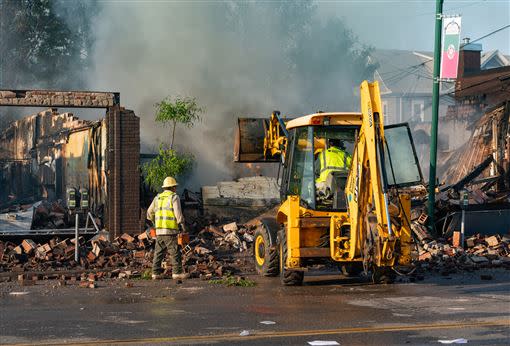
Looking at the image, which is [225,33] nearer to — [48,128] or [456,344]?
[48,128]

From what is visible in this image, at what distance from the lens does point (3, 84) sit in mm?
43656

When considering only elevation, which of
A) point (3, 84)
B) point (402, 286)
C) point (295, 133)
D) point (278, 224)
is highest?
point (3, 84)

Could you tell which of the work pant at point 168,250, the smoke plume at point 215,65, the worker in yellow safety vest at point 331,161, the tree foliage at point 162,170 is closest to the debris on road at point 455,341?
the worker in yellow safety vest at point 331,161

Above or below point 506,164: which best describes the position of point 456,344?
below

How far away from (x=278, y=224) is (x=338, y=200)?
5.52 ft

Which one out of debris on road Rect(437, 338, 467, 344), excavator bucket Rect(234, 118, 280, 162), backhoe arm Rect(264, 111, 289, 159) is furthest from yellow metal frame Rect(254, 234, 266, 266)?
debris on road Rect(437, 338, 467, 344)

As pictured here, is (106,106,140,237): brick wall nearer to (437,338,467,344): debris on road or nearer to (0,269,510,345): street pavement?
(0,269,510,345): street pavement

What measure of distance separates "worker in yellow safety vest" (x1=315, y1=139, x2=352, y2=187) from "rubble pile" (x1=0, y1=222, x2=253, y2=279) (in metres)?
2.75

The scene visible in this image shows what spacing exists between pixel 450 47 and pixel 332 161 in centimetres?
662

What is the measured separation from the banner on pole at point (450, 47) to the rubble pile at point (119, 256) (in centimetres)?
588

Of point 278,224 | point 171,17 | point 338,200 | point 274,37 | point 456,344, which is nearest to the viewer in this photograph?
point 456,344

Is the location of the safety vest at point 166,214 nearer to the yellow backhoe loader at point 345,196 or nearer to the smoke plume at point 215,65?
the yellow backhoe loader at point 345,196

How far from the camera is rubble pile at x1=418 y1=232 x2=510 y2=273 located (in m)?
15.5

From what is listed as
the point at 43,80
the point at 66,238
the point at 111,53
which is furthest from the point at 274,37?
the point at 66,238
